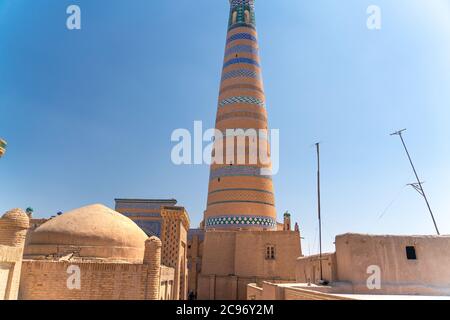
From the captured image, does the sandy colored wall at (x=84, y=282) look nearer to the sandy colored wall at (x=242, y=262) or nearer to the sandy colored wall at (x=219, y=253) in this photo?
the sandy colored wall at (x=242, y=262)

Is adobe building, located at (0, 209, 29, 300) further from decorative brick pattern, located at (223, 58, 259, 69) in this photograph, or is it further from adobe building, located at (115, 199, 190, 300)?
decorative brick pattern, located at (223, 58, 259, 69)

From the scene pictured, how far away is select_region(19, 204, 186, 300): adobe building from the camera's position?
8992 millimetres

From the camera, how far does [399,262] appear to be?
10430mm

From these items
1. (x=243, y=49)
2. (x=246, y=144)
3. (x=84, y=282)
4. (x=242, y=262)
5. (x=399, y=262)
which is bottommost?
(x=84, y=282)

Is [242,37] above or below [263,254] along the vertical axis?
above

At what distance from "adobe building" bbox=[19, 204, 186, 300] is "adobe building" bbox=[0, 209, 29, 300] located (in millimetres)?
1631

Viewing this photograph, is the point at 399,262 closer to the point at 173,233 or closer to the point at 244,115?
the point at 173,233

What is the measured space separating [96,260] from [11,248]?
331 cm

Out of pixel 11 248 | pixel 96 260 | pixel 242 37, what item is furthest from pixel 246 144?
pixel 11 248

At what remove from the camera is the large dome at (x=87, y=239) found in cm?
1072

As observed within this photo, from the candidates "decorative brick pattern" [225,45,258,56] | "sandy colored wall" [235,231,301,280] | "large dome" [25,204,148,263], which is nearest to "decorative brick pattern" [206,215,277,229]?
"sandy colored wall" [235,231,301,280]

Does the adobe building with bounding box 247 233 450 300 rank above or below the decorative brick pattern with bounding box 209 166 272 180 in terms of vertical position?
below
